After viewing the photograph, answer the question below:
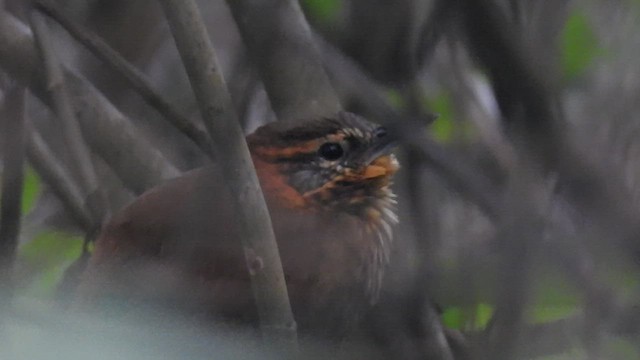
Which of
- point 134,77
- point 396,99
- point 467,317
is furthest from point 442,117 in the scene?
point 467,317

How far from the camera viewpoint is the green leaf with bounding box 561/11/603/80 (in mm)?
3688

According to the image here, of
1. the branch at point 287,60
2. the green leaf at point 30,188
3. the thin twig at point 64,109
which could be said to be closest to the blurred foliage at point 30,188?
the green leaf at point 30,188

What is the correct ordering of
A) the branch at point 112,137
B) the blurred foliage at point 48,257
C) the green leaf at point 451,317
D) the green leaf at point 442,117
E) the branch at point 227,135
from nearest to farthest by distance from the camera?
the branch at point 227,135, the green leaf at point 451,317, the blurred foliage at point 48,257, the green leaf at point 442,117, the branch at point 112,137

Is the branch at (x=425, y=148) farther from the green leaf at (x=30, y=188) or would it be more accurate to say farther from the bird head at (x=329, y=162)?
the green leaf at (x=30, y=188)

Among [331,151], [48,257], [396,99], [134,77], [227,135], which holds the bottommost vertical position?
[48,257]

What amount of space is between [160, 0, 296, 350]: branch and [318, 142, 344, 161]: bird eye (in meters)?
1.11

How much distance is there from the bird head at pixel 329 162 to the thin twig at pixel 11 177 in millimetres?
943

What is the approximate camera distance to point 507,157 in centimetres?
298

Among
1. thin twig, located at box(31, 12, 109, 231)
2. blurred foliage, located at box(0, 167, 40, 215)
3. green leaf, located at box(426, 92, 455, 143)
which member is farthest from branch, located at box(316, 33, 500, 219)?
blurred foliage, located at box(0, 167, 40, 215)

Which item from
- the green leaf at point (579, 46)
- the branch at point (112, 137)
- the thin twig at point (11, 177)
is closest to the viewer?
the thin twig at point (11, 177)

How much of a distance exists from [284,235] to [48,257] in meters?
0.89

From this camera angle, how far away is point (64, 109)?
334 centimetres

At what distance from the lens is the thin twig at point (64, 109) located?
10.8 feet

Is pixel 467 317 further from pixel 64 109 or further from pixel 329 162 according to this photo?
pixel 64 109
